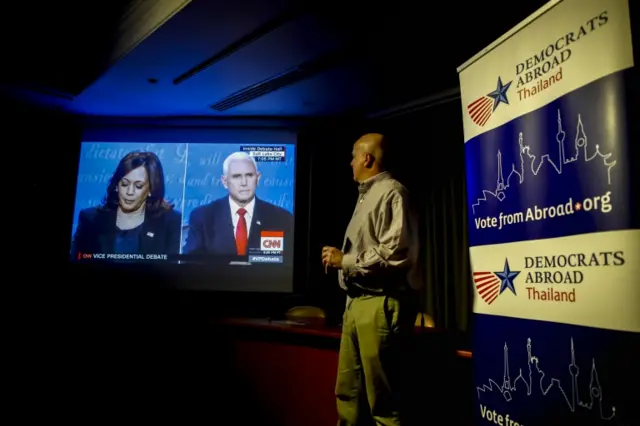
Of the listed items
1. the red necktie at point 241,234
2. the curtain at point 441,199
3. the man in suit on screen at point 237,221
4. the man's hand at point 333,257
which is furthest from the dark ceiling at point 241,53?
the man's hand at point 333,257

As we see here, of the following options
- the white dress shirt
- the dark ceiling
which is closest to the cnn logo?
the white dress shirt

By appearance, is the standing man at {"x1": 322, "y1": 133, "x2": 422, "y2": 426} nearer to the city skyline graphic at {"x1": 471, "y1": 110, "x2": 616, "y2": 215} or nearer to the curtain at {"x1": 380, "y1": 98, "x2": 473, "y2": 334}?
Answer: the city skyline graphic at {"x1": 471, "y1": 110, "x2": 616, "y2": 215}

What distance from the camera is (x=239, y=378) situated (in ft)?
9.07

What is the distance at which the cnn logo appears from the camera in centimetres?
386

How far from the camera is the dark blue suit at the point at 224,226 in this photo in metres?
3.85

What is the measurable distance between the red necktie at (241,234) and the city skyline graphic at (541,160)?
2.55 m

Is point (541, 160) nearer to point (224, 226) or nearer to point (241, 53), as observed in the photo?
point (241, 53)

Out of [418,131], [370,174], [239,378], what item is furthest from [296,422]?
[418,131]

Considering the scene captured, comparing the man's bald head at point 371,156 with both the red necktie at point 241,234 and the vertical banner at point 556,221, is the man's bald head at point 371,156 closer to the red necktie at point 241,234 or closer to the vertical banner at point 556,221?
the vertical banner at point 556,221

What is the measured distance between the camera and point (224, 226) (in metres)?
3.86

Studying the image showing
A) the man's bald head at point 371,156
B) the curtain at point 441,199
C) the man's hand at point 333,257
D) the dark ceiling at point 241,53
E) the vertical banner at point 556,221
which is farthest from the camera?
the curtain at point 441,199

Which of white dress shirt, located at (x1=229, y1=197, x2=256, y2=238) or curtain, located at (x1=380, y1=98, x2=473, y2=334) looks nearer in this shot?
curtain, located at (x1=380, y1=98, x2=473, y2=334)

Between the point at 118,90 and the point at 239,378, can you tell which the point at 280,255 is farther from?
the point at 118,90

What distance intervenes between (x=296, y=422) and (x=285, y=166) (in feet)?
7.37
